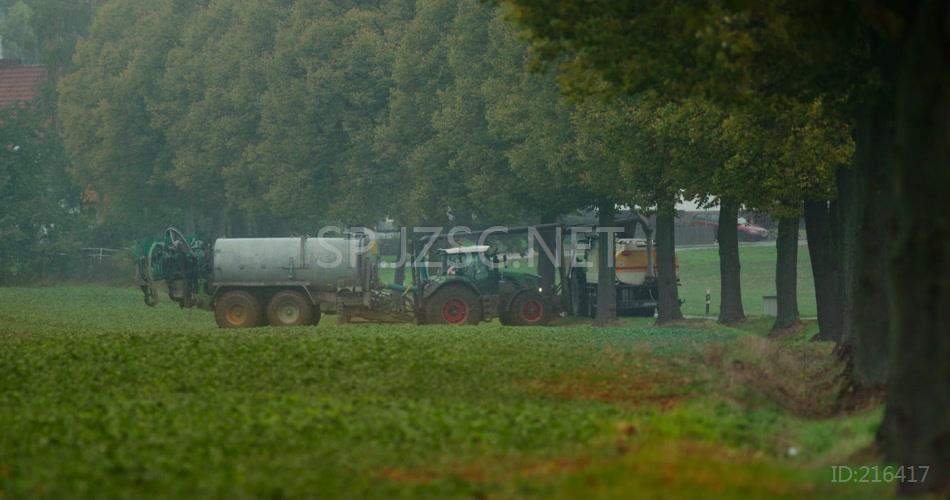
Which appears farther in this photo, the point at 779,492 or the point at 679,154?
the point at 679,154

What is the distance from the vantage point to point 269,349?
30.5 m

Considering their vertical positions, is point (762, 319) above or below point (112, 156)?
below

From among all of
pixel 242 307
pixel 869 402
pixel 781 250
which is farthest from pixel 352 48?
pixel 869 402

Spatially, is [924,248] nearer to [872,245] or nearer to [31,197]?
[872,245]

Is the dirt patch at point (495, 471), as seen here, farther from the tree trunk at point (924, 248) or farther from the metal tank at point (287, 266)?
the metal tank at point (287, 266)

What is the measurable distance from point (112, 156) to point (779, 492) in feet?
237

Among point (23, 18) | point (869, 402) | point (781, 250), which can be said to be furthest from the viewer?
point (23, 18)

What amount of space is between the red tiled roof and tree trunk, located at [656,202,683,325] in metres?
58.1

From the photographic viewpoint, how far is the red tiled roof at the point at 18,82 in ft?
333

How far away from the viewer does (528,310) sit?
1984 inches

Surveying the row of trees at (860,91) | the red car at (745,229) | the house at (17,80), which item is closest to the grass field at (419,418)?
the row of trees at (860,91)

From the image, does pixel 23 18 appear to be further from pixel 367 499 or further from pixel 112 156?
pixel 367 499

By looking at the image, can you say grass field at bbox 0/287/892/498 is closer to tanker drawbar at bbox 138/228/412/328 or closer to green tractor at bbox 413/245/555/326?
green tractor at bbox 413/245/555/326

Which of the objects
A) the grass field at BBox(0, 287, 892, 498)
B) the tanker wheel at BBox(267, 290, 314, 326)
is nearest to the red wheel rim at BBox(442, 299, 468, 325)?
the tanker wheel at BBox(267, 290, 314, 326)
